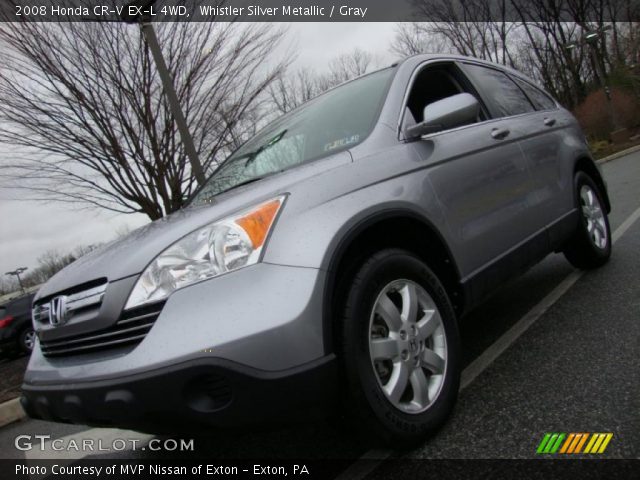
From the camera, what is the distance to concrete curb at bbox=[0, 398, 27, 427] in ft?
13.3

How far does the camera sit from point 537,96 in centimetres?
409

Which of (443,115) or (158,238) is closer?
(158,238)

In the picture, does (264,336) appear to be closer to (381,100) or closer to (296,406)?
(296,406)

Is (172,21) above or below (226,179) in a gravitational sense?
above

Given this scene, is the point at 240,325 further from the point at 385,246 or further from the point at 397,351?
the point at 385,246

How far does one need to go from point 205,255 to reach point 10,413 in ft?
11.2

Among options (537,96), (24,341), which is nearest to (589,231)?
(537,96)

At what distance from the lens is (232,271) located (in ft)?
5.63

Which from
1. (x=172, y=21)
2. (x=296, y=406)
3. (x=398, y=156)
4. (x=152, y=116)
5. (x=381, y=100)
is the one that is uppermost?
(x=172, y=21)

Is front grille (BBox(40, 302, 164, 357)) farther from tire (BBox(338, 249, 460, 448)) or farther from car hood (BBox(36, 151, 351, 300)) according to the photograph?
tire (BBox(338, 249, 460, 448))

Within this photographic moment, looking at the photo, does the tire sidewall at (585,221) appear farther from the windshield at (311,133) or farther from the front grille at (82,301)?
the front grille at (82,301)

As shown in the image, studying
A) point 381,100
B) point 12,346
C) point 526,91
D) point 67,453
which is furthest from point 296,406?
point 12,346

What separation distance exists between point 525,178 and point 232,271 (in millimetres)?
2246

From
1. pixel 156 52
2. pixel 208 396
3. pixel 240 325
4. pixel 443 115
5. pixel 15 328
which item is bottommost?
pixel 15 328
